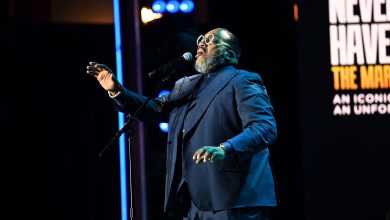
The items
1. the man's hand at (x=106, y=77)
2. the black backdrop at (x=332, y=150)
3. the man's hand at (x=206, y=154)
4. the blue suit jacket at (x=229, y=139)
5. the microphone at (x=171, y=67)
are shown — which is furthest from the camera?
the black backdrop at (x=332, y=150)

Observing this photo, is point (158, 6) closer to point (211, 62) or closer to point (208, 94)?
point (211, 62)

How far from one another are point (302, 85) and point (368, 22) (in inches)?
28.7

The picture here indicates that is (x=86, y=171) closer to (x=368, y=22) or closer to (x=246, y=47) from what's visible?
(x=246, y=47)

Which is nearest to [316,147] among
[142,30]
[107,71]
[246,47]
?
[246,47]

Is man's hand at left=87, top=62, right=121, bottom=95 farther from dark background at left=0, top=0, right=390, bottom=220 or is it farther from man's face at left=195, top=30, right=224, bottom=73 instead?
dark background at left=0, top=0, right=390, bottom=220

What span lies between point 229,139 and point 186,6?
6.03ft

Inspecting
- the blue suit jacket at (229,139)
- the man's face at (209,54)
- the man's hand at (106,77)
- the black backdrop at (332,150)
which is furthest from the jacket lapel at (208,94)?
the black backdrop at (332,150)

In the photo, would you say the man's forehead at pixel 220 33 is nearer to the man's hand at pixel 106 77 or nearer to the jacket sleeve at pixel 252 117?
the jacket sleeve at pixel 252 117

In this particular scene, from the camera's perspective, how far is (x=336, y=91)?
5.00m

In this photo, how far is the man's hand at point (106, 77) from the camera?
334cm

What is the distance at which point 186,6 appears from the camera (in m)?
4.62

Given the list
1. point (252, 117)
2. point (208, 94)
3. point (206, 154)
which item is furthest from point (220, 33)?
point (206, 154)

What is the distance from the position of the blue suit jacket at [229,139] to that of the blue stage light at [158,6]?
1.40 metres

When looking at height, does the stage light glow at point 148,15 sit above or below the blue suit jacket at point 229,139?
above
